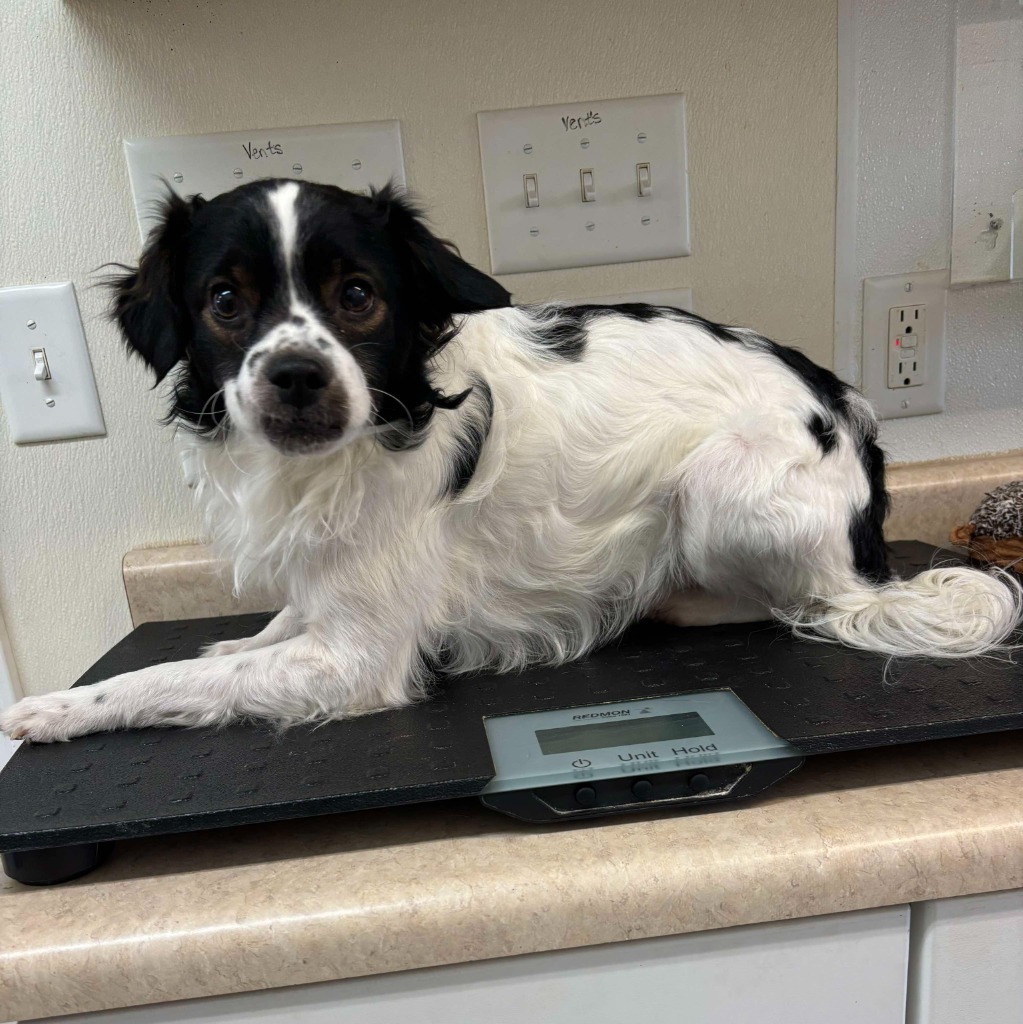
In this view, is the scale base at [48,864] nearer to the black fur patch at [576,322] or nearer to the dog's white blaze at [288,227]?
the dog's white blaze at [288,227]

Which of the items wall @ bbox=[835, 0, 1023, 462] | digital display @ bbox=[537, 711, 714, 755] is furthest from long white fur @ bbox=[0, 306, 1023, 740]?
wall @ bbox=[835, 0, 1023, 462]

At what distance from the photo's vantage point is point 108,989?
23.9 inches

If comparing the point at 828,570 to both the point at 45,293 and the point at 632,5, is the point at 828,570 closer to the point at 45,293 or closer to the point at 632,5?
the point at 632,5

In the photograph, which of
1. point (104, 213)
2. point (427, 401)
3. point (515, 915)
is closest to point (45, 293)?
point (104, 213)

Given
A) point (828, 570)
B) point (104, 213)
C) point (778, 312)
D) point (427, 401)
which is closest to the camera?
point (427, 401)

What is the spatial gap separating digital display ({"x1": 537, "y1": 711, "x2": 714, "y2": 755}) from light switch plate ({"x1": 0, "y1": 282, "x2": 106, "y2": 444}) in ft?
2.71

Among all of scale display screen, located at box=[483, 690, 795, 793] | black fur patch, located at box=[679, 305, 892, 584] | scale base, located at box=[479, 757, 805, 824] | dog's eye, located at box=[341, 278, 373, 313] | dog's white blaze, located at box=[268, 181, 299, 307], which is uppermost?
dog's white blaze, located at box=[268, 181, 299, 307]

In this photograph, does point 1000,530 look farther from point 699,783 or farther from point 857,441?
point 699,783

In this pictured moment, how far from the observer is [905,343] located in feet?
4.15

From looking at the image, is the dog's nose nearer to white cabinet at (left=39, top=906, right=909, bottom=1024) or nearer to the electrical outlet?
white cabinet at (left=39, top=906, right=909, bottom=1024)

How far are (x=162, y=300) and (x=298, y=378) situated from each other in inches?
7.4

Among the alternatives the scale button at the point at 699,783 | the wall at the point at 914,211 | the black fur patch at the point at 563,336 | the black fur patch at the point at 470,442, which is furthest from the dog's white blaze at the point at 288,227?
the wall at the point at 914,211

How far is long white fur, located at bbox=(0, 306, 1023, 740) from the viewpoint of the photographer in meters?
0.87

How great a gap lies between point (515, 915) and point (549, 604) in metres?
0.46
